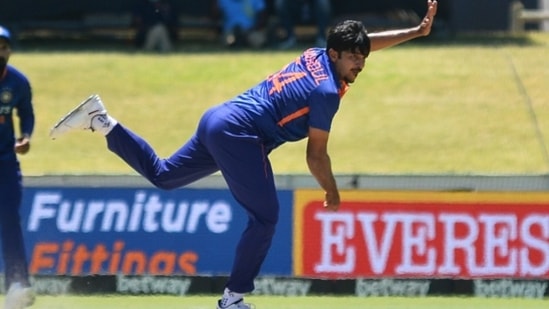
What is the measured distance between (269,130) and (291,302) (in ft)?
6.04

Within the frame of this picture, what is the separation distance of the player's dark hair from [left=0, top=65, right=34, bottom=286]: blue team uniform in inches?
86.8

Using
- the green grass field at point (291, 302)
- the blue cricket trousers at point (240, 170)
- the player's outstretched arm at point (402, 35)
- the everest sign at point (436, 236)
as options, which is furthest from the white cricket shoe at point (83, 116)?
the everest sign at point (436, 236)

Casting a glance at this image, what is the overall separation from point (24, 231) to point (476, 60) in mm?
9915

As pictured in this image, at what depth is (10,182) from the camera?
318 inches

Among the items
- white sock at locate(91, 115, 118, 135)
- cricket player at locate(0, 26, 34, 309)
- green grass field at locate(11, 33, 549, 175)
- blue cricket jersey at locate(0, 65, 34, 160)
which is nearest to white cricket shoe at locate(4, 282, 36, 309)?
cricket player at locate(0, 26, 34, 309)

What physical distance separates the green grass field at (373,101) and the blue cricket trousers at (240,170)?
20.5 feet

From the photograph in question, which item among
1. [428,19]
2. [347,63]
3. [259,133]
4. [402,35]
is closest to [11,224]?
[259,133]

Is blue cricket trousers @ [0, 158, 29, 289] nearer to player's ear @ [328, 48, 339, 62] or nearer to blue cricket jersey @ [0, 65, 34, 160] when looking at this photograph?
blue cricket jersey @ [0, 65, 34, 160]

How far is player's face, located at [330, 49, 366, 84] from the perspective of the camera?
714 centimetres

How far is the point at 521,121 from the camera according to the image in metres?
15.7

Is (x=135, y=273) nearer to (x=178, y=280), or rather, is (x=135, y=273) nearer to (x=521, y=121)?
(x=178, y=280)

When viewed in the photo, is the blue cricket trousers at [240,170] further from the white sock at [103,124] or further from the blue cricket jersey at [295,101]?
the white sock at [103,124]

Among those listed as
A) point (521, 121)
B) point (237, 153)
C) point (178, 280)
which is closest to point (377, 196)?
point (178, 280)

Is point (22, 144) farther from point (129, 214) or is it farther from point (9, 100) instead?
point (129, 214)
